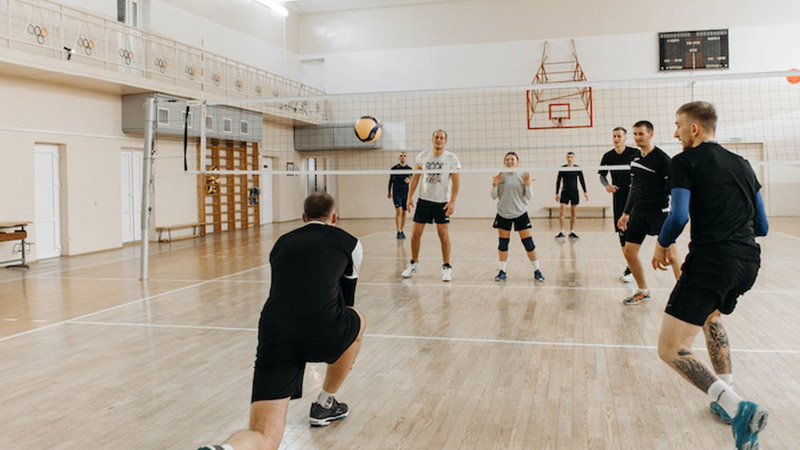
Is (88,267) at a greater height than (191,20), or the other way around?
(191,20)

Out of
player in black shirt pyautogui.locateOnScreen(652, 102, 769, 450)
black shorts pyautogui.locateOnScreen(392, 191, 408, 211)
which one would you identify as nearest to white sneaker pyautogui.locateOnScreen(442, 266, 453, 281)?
player in black shirt pyautogui.locateOnScreen(652, 102, 769, 450)

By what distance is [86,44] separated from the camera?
1087 centimetres

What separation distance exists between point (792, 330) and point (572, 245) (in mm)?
6262

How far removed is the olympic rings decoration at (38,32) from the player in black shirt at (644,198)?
965 cm

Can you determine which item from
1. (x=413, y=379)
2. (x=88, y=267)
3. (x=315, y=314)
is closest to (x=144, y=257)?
(x=88, y=267)

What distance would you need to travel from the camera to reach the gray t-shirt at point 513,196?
22.9 ft

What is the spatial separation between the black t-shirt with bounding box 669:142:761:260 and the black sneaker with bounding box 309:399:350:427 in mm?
1847

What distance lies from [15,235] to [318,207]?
Result: 333 inches

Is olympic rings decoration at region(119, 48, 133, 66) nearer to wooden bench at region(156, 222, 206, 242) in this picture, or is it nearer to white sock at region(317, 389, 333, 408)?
wooden bench at region(156, 222, 206, 242)

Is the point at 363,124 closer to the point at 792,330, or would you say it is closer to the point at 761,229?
the point at 792,330

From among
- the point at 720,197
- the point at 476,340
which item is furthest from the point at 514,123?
the point at 720,197

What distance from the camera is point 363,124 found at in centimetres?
842

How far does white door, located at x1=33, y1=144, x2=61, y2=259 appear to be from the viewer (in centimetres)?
1055

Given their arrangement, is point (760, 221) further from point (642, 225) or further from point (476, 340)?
point (642, 225)
